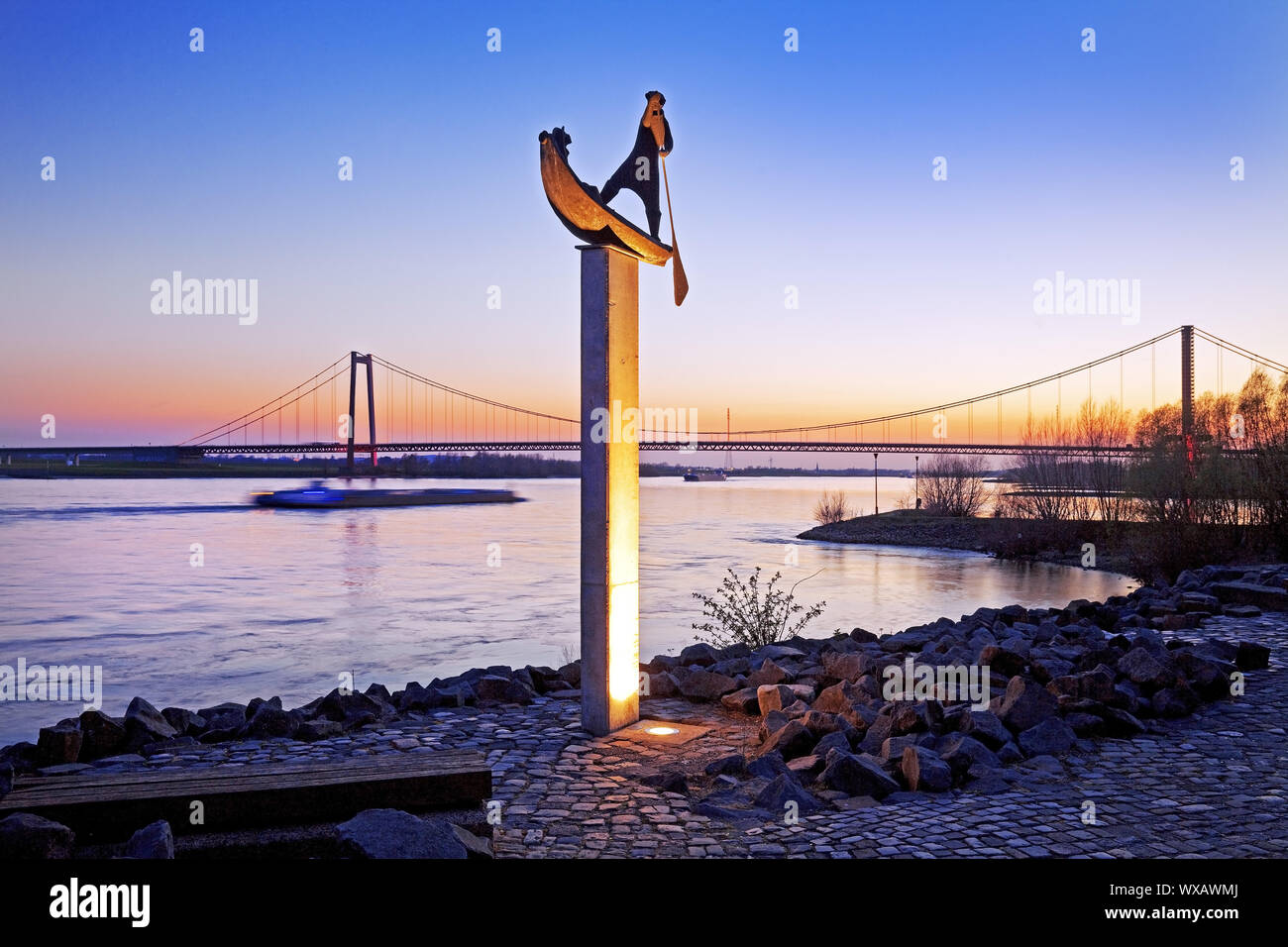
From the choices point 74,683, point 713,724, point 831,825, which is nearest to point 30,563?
point 74,683

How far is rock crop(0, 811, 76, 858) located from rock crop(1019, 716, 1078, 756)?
4963 mm

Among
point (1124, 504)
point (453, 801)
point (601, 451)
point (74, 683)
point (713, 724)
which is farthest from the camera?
point (1124, 504)

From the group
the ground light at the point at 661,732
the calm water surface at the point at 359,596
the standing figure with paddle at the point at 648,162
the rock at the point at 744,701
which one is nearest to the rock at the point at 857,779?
the ground light at the point at 661,732

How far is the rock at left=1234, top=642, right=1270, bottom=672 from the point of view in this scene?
7.61 m

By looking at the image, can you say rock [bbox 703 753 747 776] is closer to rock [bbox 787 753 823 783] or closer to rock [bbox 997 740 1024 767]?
rock [bbox 787 753 823 783]

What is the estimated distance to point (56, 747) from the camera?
5.77 meters

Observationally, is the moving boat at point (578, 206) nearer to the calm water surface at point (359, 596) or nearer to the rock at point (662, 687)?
the rock at point (662, 687)

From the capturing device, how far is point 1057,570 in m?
27.4

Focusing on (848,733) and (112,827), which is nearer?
(112,827)

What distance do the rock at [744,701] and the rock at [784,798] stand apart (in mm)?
1990

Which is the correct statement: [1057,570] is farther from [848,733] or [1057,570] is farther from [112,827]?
[112,827]

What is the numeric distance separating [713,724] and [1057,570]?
24.2m

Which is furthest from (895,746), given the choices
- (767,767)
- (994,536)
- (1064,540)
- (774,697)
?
(994,536)

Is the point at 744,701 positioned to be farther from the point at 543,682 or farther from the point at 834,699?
the point at 543,682
